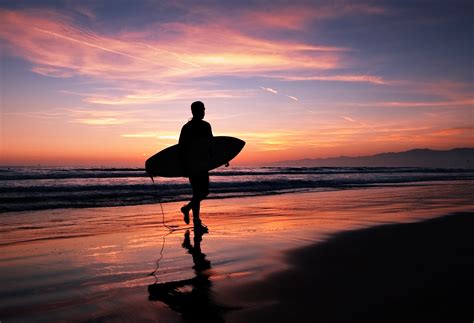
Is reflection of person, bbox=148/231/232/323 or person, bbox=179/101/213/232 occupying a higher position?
person, bbox=179/101/213/232

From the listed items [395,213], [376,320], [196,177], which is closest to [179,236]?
[196,177]

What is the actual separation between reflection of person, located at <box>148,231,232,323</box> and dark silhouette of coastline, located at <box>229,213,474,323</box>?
20 cm

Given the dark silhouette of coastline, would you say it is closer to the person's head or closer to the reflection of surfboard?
the reflection of surfboard

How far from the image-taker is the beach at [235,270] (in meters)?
2.98

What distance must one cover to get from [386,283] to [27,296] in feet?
10.5

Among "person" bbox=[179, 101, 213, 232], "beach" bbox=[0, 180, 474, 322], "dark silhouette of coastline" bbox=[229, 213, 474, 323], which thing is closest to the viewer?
"dark silhouette of coastline" bbox=[229, 213, 474, 323]

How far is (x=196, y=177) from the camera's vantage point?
23.3 ft

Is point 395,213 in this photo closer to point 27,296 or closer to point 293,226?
point 293,226

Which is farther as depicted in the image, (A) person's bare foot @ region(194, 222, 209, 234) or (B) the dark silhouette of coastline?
(A) person's bare foot @ region(194, 222, 209, 234)

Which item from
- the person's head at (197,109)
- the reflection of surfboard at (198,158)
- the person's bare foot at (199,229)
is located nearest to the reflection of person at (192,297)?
the person's bare foot at (199,229)

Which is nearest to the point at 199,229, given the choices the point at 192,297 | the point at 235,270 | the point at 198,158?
the point at 198,158

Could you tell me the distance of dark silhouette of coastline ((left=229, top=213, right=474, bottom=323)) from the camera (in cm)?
287

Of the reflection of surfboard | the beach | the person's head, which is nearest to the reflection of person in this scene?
the beach

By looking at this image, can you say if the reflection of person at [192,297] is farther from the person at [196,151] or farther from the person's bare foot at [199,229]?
the person at [196,151]
